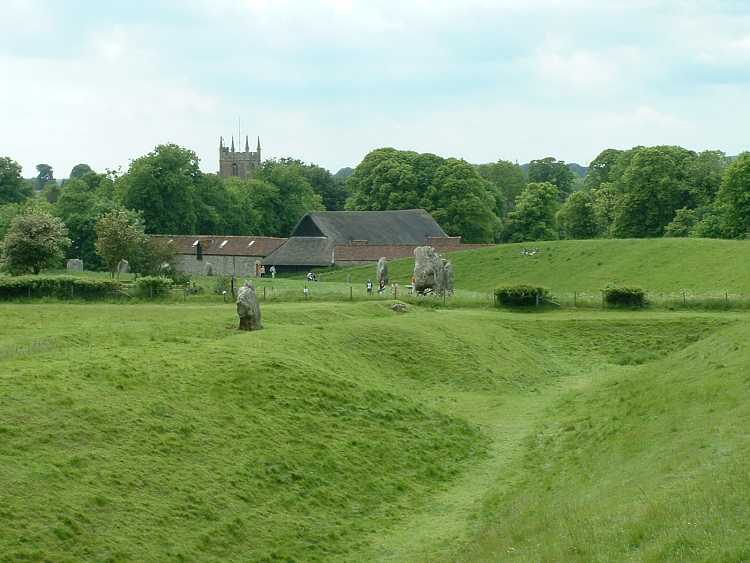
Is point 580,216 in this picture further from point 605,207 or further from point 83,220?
point 83,220

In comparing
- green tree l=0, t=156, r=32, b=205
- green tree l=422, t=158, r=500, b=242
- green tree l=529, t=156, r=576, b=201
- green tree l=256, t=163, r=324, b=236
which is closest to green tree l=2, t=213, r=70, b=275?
green tree l=422, t=158, r=500, b=242

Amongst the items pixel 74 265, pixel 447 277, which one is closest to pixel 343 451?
pixel 447 277

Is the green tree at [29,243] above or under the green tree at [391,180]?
under

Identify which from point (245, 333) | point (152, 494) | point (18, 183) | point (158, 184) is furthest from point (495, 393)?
point (18, 183)

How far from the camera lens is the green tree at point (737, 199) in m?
86.0

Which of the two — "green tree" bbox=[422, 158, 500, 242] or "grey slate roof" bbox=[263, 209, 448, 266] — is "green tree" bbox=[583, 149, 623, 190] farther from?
"grey slate roof" bbox=[263, 209, 448, 266]

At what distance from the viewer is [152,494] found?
21.3 metres

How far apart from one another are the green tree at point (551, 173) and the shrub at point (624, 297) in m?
103

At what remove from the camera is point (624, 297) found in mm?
52781

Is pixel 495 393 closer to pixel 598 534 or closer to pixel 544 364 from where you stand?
pixel 544 364

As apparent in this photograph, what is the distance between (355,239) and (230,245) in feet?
37.3

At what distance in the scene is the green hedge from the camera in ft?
160

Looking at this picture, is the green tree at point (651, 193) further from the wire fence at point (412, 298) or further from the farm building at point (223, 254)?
the wire fence at point (412, 298)

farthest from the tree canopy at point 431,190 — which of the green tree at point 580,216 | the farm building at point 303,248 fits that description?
the farm building at point 303,248
